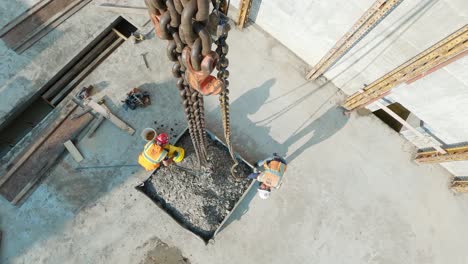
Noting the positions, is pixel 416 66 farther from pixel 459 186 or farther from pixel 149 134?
pixel 149 134

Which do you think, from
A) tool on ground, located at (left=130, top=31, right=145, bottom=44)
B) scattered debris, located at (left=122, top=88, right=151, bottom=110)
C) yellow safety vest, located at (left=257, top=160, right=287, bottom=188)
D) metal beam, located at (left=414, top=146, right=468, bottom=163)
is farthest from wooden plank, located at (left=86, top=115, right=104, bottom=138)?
metal beam, located at (left=414, top=146, right=468, bottom=163)

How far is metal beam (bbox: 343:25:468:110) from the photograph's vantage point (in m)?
5.24

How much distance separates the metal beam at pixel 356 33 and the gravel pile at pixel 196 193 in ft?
12.8

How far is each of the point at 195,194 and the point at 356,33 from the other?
529cm

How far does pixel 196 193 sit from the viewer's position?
6730 millimetres

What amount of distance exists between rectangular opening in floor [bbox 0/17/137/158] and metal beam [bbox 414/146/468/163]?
9.38 meters

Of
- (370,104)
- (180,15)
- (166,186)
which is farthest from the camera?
(370,104)

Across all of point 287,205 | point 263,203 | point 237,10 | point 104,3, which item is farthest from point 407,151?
point 104,3

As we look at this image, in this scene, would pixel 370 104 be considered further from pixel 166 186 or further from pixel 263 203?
pixel 166 186

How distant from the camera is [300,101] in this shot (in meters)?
8.27

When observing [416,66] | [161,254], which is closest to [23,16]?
[161,254]

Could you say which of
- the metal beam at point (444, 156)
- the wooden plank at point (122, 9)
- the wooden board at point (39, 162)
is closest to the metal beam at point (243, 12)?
the wooden plank at point (122, 9)

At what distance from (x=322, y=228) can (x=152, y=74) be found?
6295mm

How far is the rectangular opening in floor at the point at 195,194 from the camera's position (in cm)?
667
